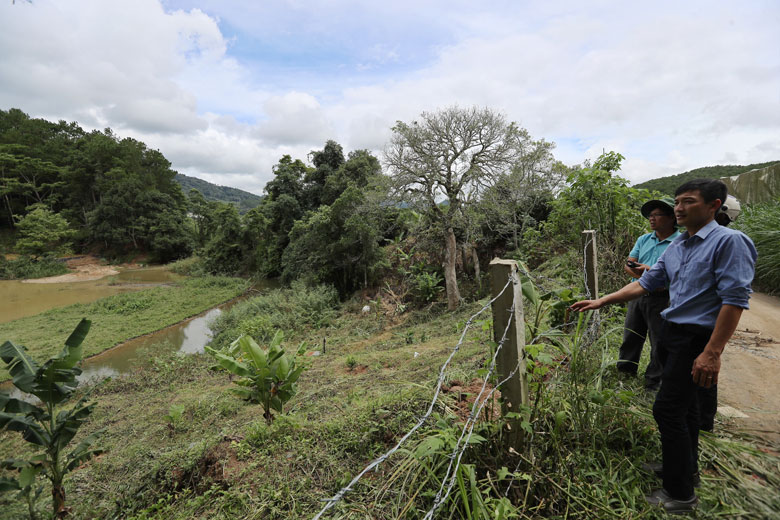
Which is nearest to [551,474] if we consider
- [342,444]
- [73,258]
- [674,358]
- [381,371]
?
[674,358]

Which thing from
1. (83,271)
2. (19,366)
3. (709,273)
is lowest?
(83,271)

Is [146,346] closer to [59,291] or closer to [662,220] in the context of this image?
[662,220]

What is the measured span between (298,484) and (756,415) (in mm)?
3121

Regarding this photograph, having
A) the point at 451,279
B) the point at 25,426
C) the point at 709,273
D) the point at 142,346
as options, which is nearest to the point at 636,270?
the point at 709,273

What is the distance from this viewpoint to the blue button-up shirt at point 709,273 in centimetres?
142

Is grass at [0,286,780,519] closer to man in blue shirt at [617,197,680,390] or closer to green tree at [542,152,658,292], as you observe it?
man in blue shirt at [617,197,680,390]

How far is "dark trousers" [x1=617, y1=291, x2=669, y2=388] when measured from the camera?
2422 mm

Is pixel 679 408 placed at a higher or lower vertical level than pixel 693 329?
lower

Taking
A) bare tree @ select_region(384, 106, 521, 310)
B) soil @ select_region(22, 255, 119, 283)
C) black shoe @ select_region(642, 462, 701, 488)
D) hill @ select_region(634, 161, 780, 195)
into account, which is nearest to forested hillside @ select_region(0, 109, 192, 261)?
soil @ select_region(22, 255, 119, 283)

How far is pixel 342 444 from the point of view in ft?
8.07

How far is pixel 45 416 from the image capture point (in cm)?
252

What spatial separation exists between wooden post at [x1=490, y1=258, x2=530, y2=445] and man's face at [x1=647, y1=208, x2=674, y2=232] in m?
1.88

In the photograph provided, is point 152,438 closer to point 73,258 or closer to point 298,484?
point 298,484

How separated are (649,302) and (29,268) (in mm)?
33855
